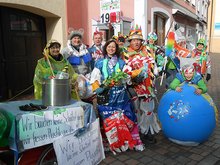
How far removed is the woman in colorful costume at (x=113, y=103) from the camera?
3.49 metres

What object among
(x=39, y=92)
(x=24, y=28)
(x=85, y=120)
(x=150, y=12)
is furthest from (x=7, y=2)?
(x=150, y=12)

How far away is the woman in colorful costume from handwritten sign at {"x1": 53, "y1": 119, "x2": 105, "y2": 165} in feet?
1.08

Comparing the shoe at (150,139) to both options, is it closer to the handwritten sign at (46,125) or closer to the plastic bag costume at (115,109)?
the plastic bag costume at (115,109)

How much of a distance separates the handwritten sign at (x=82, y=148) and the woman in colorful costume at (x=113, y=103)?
13.0 inches

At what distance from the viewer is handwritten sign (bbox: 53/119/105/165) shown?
2736mm

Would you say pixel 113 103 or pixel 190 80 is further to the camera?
pixel 190 80

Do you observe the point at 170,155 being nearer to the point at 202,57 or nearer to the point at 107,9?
the point at 202,57

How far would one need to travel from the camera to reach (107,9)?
30.2ft

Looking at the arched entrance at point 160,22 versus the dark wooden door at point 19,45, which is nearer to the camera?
the dark wooden door at point 19,45

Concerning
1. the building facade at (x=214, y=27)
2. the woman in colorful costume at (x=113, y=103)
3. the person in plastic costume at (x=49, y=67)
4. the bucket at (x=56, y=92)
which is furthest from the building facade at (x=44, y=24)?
the building facade at (x=214, y=27)

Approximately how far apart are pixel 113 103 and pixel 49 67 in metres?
1.04

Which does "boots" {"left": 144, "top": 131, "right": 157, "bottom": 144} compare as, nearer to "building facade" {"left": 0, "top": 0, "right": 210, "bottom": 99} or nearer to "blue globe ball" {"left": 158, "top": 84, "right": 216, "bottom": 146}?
"blue globe ball" {"left": 158, "top": 84, "right": 216, "bottom": 146}

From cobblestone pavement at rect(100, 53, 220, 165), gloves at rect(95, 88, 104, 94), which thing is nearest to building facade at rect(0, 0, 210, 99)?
cobblestone pavement at rect(100, 53, 220, 165)

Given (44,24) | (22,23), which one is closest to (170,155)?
(22,23)
